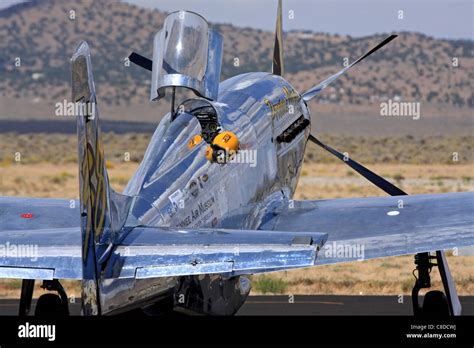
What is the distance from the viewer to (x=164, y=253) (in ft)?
48.7

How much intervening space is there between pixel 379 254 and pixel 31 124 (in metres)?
89.7

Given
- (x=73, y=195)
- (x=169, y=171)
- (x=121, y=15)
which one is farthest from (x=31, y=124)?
(x=169, y=171)

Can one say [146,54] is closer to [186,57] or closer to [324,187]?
[324,187]

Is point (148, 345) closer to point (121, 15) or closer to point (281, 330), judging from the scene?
point (281, 330)

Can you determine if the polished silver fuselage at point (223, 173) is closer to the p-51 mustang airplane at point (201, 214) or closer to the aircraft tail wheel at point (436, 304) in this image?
the p-51 mustang airplane at point (201, 214)

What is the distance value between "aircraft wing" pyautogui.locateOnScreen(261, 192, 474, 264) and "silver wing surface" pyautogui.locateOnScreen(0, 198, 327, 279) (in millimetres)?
1833

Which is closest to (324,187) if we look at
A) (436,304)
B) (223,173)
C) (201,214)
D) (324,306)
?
(324,306)

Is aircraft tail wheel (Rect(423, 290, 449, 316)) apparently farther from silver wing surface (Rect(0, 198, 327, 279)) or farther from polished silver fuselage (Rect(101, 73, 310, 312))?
silver wing surface (Rect(0, 198, 327, 279))

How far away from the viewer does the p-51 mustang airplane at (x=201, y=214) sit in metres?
14.5

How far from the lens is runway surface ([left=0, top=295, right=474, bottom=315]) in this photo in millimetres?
23391

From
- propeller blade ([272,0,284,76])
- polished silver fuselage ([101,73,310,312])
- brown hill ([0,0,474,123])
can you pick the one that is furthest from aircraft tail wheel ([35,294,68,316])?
brown hill ([0,0,474,123])

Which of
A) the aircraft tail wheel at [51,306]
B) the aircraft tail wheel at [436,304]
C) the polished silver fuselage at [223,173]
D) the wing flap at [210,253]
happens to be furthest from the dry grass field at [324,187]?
the wing flap at [210,253]

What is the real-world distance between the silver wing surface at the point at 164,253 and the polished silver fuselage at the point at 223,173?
0.45 metres

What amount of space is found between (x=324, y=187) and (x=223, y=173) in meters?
37.4
